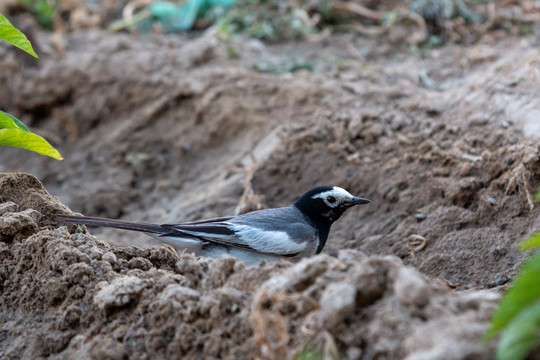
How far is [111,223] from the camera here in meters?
4.78

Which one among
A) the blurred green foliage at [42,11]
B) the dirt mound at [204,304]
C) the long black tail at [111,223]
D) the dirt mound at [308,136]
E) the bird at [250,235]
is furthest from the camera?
the blurred green foliage at [42,11]

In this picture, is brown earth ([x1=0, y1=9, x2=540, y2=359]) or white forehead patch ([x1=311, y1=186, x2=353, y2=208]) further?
white forehead patch ([x1=311, y1=186, x2=353, y2=208])

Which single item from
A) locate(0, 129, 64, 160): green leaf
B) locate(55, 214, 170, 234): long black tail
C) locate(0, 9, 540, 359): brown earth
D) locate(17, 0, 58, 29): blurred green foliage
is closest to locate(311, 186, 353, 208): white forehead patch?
locate(0, 9, 540, 359): brown earth

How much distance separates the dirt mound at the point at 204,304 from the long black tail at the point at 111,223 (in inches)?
3.3

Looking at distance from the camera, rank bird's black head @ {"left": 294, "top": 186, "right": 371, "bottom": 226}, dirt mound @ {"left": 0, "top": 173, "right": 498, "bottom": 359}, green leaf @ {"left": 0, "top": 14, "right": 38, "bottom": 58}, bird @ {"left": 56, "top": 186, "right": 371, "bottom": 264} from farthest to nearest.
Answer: bird's black head @ {"left": 294, "top": 186, "right": 371, "bottom": 226} → bird @ {"left": 56, "top": 186, "right": 371, "bottom": 264} → green leaf @ {"left": 0, "top": 14, "right": 38, "bottom": 58} → dirt mound @ {"left": 0, "top": 173, "right": 498, "bottom": 359}

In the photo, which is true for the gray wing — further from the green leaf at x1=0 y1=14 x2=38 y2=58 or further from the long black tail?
the green leaf at x1=0 y1=14 x2=38 y2=58

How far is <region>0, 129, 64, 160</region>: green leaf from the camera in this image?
4.09 m

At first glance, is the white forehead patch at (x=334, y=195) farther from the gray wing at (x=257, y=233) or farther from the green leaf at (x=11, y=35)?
the green leaf at (x=11, y=35)

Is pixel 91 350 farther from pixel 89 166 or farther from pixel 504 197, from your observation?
pixel 89 166

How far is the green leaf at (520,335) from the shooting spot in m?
2.01

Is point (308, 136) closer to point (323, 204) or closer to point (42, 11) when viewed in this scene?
point (323, 204)

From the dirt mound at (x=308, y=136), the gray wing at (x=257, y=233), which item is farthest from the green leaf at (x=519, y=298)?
the gray wing at (x=257, y=233)

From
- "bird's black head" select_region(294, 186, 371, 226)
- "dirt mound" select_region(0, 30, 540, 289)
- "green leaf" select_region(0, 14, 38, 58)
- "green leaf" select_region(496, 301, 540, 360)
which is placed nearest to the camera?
"green leaf" select_region(496, 301, 540, 360)

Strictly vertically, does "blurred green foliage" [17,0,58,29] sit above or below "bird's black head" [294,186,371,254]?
below
